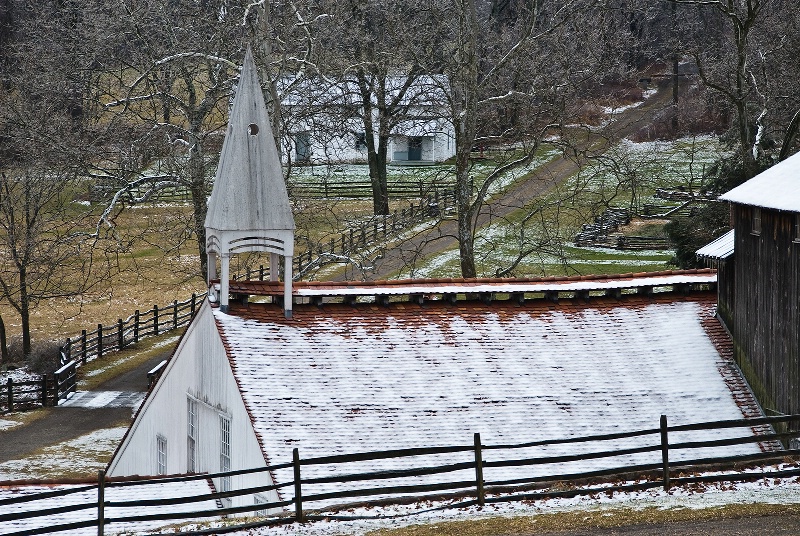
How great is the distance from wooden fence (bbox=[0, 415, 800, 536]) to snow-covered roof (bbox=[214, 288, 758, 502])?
360 mm

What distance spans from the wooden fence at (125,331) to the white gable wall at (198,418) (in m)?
18.3

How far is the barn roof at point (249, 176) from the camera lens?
23.0 m

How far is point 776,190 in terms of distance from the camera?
2125 centimetres

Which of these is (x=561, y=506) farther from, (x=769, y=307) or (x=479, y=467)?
(x=769, y=307)

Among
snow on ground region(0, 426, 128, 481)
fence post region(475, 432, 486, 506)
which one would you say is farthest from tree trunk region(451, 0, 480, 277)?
fence post region(475, 432, 486, 506)

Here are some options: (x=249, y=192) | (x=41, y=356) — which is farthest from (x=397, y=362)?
(x=41, y=356)

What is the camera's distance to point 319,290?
23.1 meters

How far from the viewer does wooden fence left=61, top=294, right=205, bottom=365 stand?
1759 inches

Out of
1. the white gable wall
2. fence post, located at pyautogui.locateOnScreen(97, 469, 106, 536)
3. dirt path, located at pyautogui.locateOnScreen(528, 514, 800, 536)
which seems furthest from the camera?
the white gable wall

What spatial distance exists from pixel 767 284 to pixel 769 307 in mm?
453

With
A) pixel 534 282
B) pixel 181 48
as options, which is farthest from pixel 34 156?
pixel 534 282

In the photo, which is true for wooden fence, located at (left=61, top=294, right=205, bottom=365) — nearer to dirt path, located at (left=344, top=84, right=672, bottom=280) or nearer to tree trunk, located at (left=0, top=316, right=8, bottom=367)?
tree trunk, located at (left=0, top=316, right=8, bottom=367)

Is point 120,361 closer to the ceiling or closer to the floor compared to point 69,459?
closer to the ceiling

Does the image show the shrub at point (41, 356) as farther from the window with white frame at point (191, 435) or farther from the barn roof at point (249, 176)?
the barn roof at point (249, 176)
